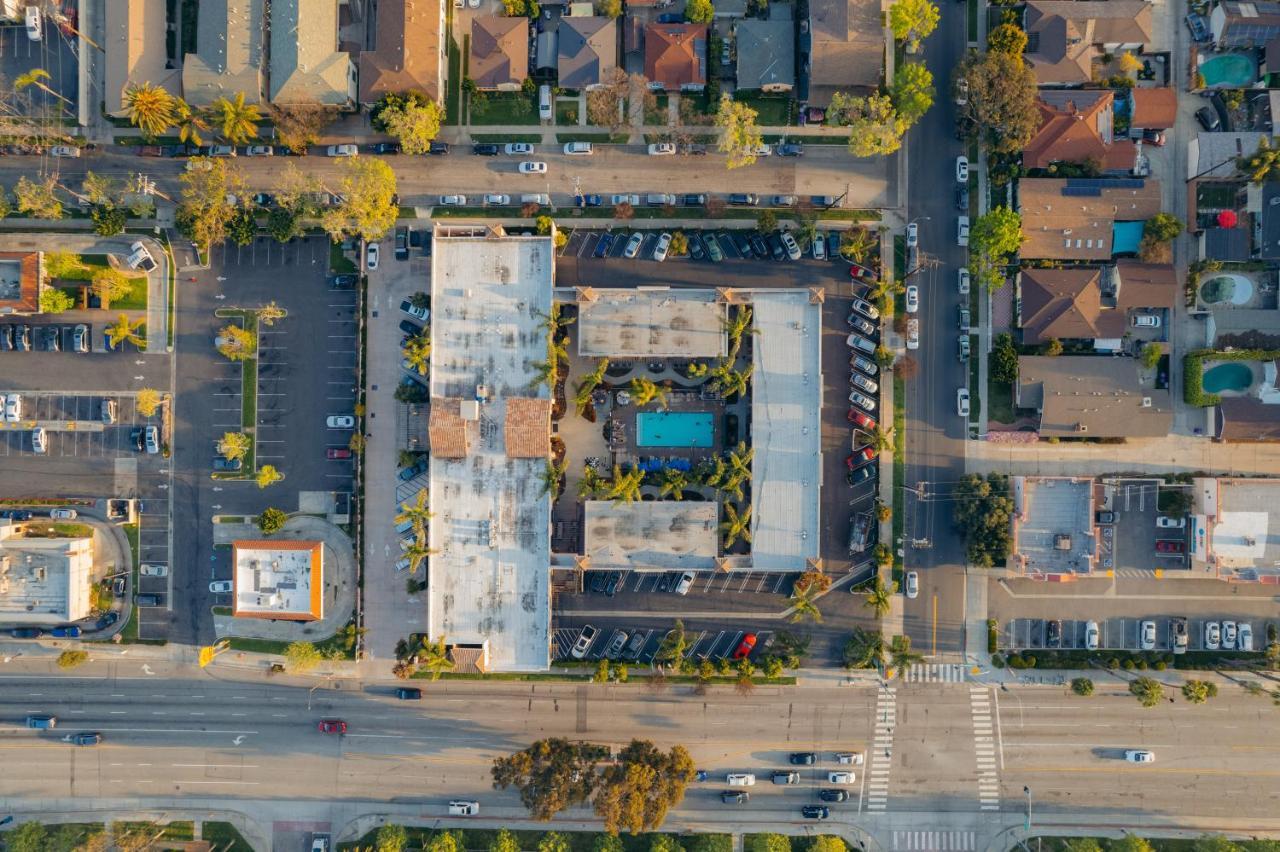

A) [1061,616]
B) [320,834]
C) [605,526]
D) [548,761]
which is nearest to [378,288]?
[605,526]

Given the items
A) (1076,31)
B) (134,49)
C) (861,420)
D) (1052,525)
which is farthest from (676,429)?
(134,49)

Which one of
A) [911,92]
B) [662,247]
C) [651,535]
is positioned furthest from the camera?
[662,247]

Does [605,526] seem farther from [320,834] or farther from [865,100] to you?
[865,100]

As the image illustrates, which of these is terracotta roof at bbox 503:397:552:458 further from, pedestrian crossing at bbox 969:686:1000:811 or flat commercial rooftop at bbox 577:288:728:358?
pedestrian crossing at bbox 969:686:1000:811

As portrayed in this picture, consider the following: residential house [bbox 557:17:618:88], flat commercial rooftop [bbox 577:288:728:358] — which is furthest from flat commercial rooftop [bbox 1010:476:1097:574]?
residential house [bbox 557:17:618:88]

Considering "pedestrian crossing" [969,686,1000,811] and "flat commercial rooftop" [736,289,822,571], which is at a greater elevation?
"flat commercial rooftop" [736,289,822,571]

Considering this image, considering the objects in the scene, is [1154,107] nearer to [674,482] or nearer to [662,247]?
[662,247]

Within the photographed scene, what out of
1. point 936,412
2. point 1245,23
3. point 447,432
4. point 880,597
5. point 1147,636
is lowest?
point 1147,636
